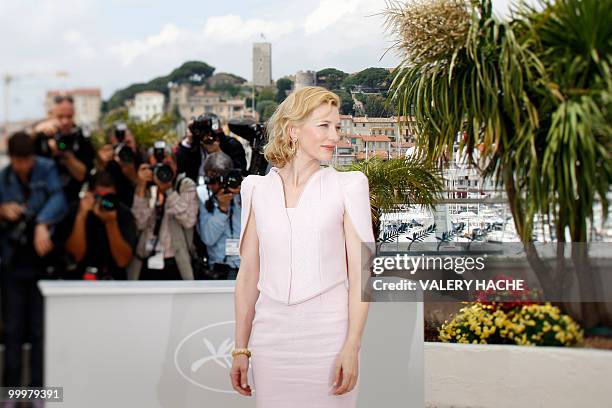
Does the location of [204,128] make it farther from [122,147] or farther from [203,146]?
[122,147]

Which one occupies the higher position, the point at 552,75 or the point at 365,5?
the point at 365,5

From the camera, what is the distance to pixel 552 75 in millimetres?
2949

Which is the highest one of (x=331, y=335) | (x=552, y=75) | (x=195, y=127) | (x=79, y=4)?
(x=79, y=4)

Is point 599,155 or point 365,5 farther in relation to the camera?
point 365,5

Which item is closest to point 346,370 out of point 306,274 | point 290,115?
point 306,274

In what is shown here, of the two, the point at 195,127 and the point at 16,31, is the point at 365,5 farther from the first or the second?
the point at 16,31

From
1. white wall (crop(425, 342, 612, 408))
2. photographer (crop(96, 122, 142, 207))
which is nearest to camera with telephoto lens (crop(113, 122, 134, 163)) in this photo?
photographer (crop(96, 122, 142, 207))

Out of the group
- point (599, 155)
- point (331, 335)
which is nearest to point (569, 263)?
point (599, 155)

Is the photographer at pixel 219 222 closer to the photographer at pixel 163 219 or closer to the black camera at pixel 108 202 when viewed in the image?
the photographer at pixel 163 219

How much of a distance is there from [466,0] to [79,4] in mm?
1624

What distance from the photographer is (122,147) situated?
302 cm

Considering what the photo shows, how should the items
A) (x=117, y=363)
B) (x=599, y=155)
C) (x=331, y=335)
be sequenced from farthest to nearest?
(x=599, y=155)
(x=117, y=363)
(x=331, y=335)

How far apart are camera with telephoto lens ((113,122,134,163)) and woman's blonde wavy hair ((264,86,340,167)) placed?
1.12 metres

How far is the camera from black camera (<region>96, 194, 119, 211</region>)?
117 inches
